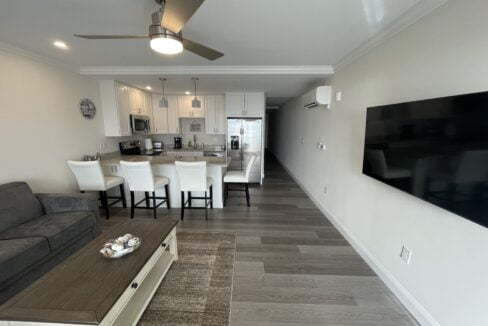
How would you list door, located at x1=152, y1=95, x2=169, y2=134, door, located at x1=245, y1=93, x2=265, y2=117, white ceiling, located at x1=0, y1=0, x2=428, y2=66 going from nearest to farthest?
white ceiling, located at x1=0, y1=0, x2=428, y2=66 < door, located at x1=245, y1=93, x2=265, y2=117 < door, located at x1=152, y1=95, x2=169, y2=134

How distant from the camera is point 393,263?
6.39ft

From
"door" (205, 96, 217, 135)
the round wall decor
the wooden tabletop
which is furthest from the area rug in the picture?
"door" (205, 96, 217, 135)

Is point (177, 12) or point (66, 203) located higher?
point (177, 12)

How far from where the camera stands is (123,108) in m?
4.32

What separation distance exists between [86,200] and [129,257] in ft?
4.80

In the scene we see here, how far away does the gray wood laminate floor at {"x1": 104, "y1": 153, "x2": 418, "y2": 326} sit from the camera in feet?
5.56

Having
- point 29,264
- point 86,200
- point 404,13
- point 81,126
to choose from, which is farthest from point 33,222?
point 404,13

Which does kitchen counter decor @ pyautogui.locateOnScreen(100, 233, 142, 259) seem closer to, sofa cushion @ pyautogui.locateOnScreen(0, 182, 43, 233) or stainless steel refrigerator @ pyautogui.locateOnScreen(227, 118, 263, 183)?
sofa cushion @ pyautogui.locateOnScreen(0, 182, 43, 233)

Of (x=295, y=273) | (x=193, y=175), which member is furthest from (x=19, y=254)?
(x=295, y=273)

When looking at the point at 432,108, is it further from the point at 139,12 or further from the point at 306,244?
the point at 139,12

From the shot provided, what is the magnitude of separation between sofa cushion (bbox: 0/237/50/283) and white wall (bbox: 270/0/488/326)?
3267mm

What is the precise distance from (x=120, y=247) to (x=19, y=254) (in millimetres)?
901

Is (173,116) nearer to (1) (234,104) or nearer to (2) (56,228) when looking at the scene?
(1) (234,104)

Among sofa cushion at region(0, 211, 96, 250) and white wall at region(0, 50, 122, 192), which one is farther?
A: white wall at region(0, 50, 122, 192)
